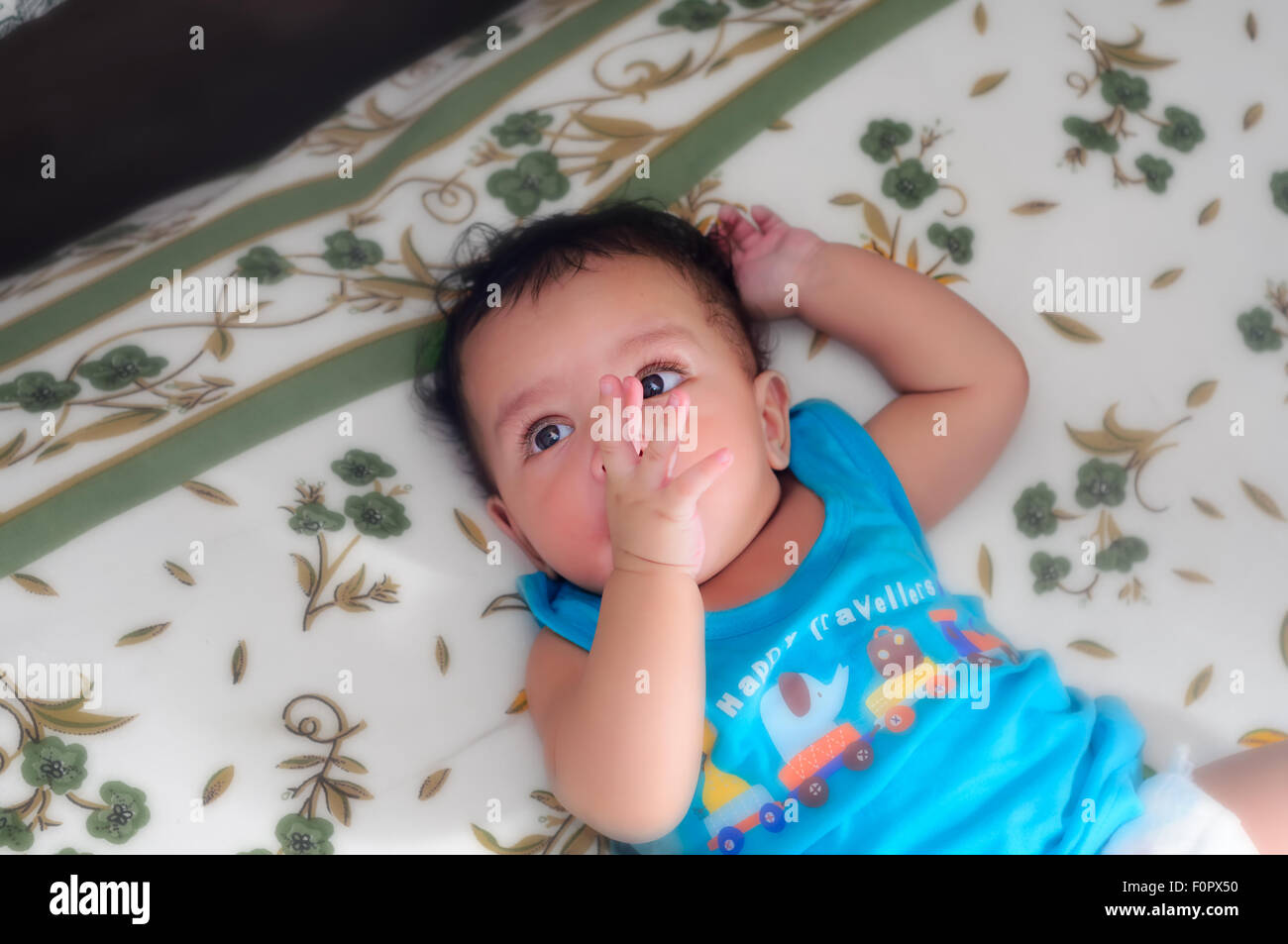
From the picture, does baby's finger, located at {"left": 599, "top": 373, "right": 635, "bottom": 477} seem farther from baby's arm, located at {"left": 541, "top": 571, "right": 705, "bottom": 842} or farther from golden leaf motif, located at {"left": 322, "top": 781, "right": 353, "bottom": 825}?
golden leaf motif, located at {"left": 322, "top": 781, "right": 353, "bottom": 825}

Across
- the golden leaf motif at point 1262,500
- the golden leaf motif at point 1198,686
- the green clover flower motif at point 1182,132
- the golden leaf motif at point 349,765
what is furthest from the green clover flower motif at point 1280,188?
the golden leaf motif at point 349,765

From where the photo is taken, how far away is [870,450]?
1109 mm

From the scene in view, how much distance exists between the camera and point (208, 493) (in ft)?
3.51

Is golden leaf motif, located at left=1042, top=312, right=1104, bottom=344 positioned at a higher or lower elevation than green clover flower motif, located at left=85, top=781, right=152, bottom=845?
higher

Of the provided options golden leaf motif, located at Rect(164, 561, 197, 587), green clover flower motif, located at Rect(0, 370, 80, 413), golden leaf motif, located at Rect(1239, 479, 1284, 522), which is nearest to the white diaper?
golden leaf motif, located at Rect(1239, 479, 1284, 522)

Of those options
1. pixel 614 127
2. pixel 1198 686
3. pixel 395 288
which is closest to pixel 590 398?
pixel 395 288

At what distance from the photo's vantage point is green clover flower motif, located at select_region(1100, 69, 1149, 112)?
128 centimetres

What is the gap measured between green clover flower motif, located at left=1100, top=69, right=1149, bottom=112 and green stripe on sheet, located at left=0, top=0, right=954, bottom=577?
220 mm

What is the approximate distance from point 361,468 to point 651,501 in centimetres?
38

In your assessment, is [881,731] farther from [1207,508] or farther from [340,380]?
[340,380]

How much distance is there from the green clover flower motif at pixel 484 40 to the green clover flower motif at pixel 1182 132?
810mm

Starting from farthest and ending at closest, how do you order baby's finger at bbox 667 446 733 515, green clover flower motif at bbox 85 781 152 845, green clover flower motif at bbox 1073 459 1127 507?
green clover flower motif at bbox 1073 459 1127 507, green clover flower motif at bbox 85 781 152 845, baby's finger at bbox 667 446 733 515

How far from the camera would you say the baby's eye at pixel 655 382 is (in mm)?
1004
